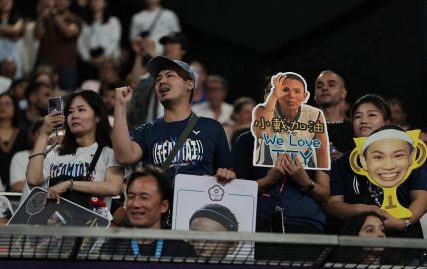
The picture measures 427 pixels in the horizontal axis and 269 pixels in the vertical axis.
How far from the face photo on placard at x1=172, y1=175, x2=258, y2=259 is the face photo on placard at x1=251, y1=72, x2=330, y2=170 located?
0.41 m

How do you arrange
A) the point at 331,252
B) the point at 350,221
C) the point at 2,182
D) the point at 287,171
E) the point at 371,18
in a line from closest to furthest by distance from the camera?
the point at 331,252 → the point at 350,221 → the point at 287,171 → the point at 2,182 → the point at 371,18

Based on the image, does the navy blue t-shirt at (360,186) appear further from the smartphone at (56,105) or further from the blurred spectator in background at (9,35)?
the blurred spectator in background at (9,35)

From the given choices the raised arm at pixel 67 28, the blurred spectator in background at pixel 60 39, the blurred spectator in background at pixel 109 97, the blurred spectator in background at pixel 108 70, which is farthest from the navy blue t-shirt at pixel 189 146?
the raised arm at pixel 67 28

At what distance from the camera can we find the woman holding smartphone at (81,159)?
6574mm

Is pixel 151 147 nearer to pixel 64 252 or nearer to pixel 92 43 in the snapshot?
pixel 64 252

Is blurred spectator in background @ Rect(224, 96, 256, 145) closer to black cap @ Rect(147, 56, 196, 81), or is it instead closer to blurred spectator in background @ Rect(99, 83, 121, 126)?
blurred spectator in background @ Rect(99, 83, 121, 126)

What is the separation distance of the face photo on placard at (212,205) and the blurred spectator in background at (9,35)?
6981 mm

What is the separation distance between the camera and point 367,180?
678 centimetres

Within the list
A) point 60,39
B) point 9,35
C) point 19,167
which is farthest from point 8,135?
point 9,35

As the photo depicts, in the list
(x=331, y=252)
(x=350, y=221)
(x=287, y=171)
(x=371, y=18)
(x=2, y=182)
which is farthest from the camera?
(x=371, y=18)

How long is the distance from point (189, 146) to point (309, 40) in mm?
7322

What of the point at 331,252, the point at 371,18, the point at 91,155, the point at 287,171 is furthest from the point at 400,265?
the point at 371,18

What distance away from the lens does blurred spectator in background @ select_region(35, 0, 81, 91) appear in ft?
41.5

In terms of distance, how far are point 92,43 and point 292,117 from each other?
681 centimetres
